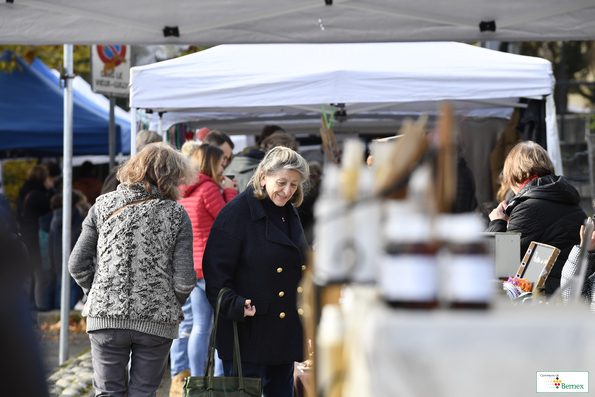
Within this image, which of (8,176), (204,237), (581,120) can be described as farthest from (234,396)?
(8,176)

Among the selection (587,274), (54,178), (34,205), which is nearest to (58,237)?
(34,205)

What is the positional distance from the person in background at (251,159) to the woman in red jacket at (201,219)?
2.04 ft

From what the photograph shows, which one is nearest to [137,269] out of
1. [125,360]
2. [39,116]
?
[125,360]

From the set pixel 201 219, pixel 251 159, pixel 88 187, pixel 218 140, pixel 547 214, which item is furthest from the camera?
pixel 88 187

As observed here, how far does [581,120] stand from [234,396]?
697 cm

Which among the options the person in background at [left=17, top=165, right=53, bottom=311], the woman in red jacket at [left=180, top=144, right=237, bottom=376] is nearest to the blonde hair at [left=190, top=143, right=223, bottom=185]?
the woman in red jacket at [left=180, top=144, right=237, bottom=376]

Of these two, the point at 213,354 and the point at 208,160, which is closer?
the point at 213,354

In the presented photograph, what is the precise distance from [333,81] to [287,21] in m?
1.65

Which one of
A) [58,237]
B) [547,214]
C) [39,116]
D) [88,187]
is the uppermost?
[39,116]

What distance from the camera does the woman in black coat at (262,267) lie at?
3240mm

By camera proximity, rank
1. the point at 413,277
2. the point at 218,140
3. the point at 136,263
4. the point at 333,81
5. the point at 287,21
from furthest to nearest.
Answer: the point at 218,140 → the point at 333,81 → the point at 287,21 → the point at 136,263 → the point at 413,277

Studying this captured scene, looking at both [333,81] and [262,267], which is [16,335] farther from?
[333,81]

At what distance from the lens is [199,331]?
15.6ft

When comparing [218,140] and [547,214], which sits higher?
[218,140]
